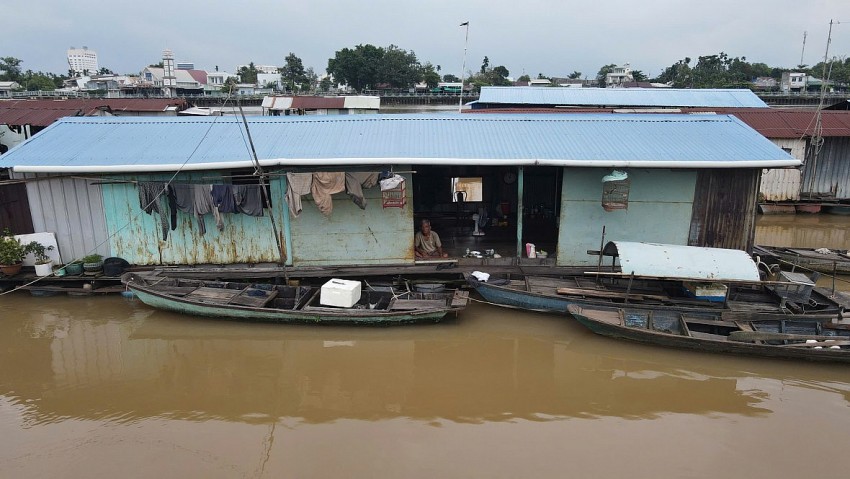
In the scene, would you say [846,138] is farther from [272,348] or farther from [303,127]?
[272,348]

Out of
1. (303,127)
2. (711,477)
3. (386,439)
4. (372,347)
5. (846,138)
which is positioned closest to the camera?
(711,477)

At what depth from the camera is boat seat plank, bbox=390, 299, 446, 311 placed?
984 cm

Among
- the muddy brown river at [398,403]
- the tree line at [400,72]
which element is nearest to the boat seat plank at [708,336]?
the muddy brown river at [398,403]

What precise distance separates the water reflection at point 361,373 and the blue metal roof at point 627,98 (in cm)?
1671

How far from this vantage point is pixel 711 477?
6.11 meters

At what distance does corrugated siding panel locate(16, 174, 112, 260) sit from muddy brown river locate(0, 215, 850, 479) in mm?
1667

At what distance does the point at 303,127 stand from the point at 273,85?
87.7m

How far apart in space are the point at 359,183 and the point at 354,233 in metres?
1.20

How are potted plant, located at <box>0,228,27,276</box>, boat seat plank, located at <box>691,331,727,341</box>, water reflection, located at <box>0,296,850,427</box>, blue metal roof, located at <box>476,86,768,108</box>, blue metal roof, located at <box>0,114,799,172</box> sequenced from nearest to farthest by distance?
1. water reflection, located at <box>0,296,850,427</box>
2. boat seat plank, located at <box>691,331,727,341</box>
3. blue metal roof, located at <box>0,114,799,172</box>
4. potted plant, located at <box>0,228,27,276</box>
5. blue metal roof, located at <box>476,86,768,108</box>

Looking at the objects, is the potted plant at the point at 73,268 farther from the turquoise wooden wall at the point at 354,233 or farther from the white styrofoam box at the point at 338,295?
the white styrofoam box at the point at 338,295

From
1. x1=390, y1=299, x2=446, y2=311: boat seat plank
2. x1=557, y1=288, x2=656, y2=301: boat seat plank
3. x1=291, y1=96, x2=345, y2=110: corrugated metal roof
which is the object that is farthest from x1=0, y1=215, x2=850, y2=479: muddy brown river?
x1=291, y1=96, x2=345, y2=110: corrugated metal roof

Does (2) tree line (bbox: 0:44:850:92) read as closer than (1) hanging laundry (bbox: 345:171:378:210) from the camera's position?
No

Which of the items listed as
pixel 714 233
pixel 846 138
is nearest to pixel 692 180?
pixel 714 233

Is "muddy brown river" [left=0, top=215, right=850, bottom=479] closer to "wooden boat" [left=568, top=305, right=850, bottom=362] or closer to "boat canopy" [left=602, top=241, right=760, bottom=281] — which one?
"wooden boat" [left=568, top=305, right=850, bottom=362]
